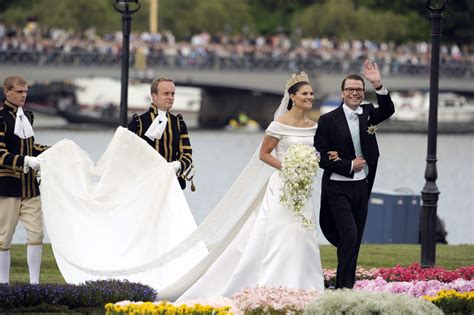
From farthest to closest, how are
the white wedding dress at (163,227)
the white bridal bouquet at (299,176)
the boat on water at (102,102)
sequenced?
1. the boat on water at (102,102)
2. the white wedding dress at (163,227)
3. the white bridal bouquet at (299,176)

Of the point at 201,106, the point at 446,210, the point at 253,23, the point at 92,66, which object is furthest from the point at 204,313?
the point at 253,23

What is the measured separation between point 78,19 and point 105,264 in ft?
233

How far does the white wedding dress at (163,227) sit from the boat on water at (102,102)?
198 ft

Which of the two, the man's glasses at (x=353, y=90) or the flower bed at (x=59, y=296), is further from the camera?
the man's glasses at (x=353, y=90)

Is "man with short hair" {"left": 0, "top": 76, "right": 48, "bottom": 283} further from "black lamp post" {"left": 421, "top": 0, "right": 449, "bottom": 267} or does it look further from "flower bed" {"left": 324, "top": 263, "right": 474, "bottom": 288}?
"black lamp post" {"left": 421, "top": 0, "right": 449, "bottom": 267}

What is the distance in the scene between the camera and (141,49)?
233 ft

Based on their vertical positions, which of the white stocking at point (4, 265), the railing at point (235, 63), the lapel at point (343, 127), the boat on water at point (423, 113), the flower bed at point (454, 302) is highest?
the lapel at point (343, 127)

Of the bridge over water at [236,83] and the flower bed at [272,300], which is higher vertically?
the flower bed at [272,300]

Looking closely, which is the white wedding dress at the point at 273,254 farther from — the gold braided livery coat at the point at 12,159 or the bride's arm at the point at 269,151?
the gold braided livery coat at the point at 12,159

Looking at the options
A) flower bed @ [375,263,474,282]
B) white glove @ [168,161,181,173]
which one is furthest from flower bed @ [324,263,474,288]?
white glove @ [168,161,181,173]

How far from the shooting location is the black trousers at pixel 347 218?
12773mm

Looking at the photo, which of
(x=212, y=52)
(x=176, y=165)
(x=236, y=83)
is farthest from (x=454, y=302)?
(x=236, y=83)

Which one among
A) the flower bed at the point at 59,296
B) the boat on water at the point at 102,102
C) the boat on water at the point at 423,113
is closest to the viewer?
the flower bed at the point at 59,296

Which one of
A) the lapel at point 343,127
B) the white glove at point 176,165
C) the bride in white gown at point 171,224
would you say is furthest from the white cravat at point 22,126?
the lapel at point 343,127
